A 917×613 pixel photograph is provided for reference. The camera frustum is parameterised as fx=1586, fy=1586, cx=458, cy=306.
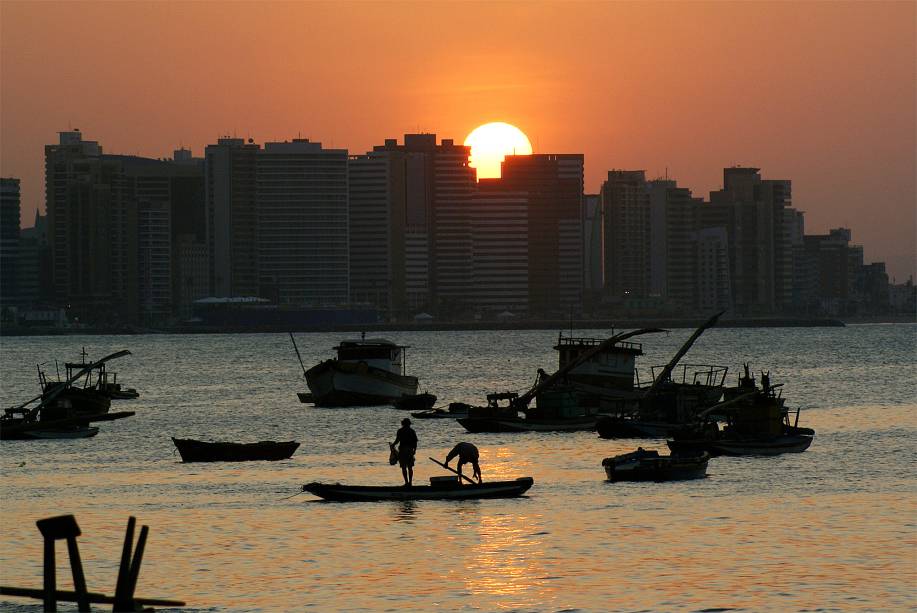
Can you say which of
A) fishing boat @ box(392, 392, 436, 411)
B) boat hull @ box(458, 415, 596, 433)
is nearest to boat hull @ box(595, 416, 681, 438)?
boat hull @ box(458, 415, 596, 433)

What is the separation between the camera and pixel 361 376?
12662 cm

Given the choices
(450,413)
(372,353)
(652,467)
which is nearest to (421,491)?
(652,467)

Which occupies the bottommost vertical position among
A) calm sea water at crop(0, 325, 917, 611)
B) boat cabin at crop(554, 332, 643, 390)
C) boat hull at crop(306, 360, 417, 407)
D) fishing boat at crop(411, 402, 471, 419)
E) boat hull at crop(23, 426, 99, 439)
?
calm sea water at crop(0, 325, 917, 611)

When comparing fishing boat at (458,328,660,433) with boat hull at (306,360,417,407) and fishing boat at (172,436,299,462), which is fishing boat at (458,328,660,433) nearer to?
fishing boat at (172,436,299,462)

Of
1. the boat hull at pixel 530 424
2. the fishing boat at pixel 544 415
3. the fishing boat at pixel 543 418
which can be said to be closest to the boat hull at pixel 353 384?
the fishing boat at pixel 544 415

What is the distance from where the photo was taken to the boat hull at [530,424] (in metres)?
92.6

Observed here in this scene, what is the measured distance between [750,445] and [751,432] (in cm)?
127

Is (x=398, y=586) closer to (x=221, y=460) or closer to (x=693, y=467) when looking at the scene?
(x=693, y=467)

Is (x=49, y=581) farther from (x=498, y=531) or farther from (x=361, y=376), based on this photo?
(x=361, y=376)

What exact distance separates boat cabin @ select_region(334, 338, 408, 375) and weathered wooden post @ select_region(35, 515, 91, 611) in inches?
3538

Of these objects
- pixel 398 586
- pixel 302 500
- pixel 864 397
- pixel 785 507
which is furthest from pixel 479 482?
pixel 864 397

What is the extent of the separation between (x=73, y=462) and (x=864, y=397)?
8142cm

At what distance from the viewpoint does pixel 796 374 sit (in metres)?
194

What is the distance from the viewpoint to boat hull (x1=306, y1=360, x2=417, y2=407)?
126500mm
